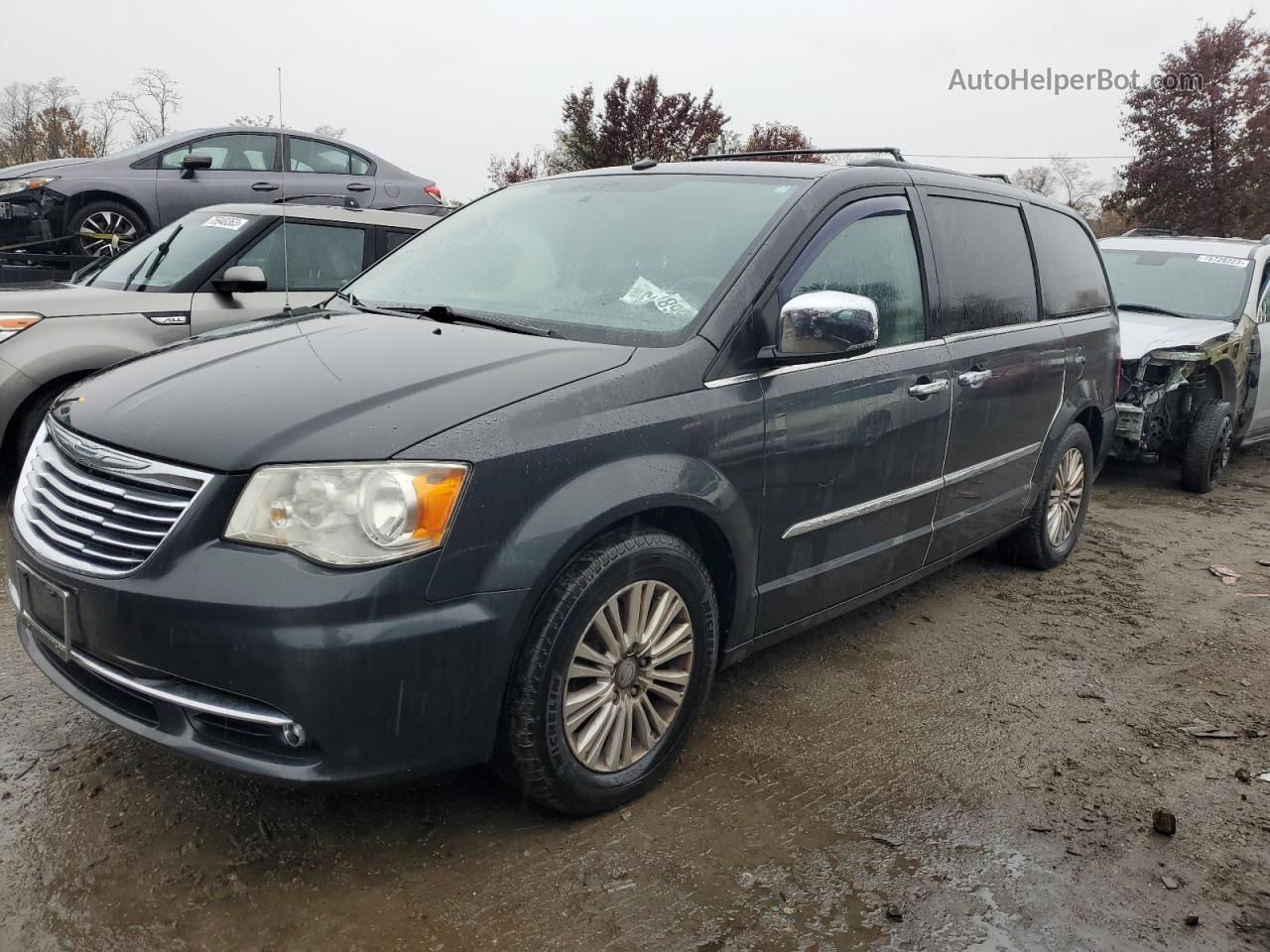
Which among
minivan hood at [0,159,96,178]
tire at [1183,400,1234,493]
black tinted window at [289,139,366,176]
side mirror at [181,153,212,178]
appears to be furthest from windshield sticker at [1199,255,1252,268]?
minivan hood at [0,159,96,178]

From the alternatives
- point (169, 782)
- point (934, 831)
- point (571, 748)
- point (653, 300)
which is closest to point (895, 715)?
point (934, 831)

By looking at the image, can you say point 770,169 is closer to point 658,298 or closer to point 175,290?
point 658,298

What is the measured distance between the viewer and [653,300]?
312 cm

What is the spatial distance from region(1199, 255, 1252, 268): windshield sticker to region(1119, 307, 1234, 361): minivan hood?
0.75 meters

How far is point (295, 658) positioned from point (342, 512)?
323 millimetres

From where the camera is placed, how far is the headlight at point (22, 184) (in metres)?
9.19

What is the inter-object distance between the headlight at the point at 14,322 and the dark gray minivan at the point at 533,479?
2.35 m

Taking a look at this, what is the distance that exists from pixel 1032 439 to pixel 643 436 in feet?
8.31

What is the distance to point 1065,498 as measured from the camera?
514 cm

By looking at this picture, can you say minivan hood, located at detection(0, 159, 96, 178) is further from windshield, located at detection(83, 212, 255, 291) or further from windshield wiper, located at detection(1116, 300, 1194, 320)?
windshield wiper, located at detection(1116, 300, 1194, 320)

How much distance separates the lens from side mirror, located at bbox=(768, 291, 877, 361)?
2.98 metres

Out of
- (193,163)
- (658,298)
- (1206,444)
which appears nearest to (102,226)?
(193,163)

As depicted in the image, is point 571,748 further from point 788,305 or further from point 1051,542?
point 1051,542

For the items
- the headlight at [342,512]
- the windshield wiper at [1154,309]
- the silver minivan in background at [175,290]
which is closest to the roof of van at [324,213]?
the silver minivan in background at [175,290]
